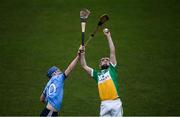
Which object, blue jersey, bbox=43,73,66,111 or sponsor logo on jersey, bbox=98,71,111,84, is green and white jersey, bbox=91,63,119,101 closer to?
sponsor logo on jersey, bbox=98,71,111,84

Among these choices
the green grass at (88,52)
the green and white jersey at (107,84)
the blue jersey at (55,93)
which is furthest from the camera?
the green grass at (88,52)

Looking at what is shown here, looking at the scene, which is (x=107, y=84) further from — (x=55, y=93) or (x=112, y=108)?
(x=55, y=93)

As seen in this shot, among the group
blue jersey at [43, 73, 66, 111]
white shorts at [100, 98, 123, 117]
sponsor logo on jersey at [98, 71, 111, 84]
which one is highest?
sponsor logo on jersey at [98, 71, 111, 84]

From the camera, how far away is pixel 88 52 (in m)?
16.0

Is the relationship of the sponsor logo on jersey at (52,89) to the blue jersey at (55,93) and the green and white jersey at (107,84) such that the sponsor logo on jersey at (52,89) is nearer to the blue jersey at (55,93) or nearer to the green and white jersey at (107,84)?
the blue jersey at (55,93)

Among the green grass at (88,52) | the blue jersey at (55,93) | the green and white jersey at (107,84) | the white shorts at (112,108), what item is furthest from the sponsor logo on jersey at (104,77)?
the green grass at (88,52)

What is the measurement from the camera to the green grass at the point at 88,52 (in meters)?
13.4

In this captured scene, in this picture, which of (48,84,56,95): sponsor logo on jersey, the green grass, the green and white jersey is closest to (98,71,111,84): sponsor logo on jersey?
the green and white jersey

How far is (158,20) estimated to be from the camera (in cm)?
1747

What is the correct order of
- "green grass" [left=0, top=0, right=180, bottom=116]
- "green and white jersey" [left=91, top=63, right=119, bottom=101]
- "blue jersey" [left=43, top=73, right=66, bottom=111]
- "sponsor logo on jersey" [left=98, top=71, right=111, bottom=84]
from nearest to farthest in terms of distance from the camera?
"blue jersey" [left=43, top=73, right=66, bottom=111], "green and white jersey" [left=91, top=63, right=119, bottom=101], "sponsor logo on jersey" [left=98, top=71, right=111, bottom=84], "green grass" [left=0, top=0, right=180, bottom=116]

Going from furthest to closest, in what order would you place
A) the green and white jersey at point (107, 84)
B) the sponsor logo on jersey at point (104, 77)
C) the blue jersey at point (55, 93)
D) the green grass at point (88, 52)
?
the green grass at point (88, 52)
the sponsor logo on jersey at point (104, 77)
the green and white jersey at point (107, 84)
the blue jersey at point (55, 93)

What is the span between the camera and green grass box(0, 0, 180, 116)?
44.0ft

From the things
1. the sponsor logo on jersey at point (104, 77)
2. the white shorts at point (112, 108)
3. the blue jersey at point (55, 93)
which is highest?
the sponsor logo on jersey at point (104, 77)

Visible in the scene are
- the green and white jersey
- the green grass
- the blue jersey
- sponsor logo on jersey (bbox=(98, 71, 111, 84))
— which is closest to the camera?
the blue jersey
